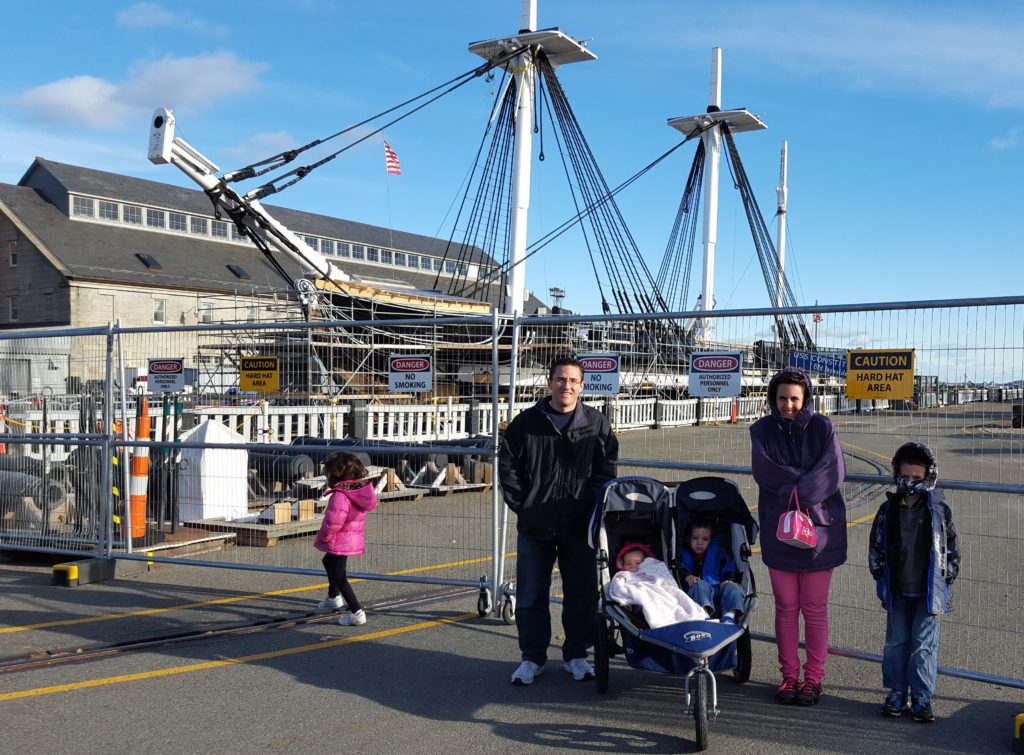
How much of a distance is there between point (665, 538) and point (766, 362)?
172cm

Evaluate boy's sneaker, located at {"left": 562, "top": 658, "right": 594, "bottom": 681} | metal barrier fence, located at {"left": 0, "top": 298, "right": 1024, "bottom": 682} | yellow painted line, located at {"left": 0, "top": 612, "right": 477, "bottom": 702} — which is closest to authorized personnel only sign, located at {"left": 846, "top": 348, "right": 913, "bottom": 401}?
metal barrier fence, located at {"left": 0, "top": 298, "right": 1024, "bottom": 682}

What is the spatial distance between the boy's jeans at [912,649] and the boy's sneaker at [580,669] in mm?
1693

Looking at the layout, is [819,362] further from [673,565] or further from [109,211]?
[109,211]

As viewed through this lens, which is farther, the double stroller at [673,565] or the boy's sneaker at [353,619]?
the boy's sneaker at [353,619]

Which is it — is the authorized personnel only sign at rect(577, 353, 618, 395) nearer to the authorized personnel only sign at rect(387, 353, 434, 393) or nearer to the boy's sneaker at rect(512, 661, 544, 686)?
the authorized personnel only sign at rect(387, 353, 434, 393)

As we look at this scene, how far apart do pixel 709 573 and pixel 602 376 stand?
196cm

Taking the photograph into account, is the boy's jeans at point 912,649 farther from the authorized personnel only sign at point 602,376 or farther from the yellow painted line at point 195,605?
the yellow painted line at point 195,605

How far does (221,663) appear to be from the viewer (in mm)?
6004

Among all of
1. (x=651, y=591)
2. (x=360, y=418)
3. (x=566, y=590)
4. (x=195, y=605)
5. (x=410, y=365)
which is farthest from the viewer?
(x=360, y=418)

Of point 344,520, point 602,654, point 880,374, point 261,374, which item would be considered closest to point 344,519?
point 344,520

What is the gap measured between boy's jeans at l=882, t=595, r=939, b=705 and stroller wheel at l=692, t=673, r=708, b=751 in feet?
3.91

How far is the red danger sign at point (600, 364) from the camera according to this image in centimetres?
688

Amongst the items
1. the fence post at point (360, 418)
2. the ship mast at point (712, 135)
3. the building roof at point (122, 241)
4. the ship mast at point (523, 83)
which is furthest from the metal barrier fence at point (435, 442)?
the building roof at point (122, 241)

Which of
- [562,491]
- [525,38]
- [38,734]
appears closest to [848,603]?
[562,491]
